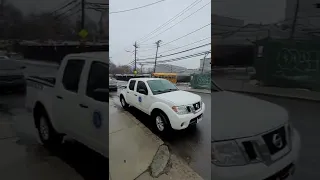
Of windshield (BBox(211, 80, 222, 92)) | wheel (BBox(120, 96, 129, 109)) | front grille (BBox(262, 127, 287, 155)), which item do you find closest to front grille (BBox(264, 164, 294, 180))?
front grille (BBox(262, 127, 287, 155))

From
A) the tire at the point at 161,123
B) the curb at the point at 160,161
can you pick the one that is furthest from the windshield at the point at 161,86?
the curb at the point at 160,161

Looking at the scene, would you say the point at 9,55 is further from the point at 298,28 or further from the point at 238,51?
the point at 298,28

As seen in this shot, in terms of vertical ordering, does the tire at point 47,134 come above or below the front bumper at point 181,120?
above

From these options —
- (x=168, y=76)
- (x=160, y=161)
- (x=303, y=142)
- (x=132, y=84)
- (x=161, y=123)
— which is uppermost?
(x=168, y=76)

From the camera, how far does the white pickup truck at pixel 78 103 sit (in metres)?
1.37

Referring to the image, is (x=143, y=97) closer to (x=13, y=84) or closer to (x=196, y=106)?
(x=196, y=106)

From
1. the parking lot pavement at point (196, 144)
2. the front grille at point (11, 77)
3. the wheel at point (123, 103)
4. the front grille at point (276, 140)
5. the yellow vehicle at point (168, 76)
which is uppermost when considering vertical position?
the yellow vehicle at point (168, 76)

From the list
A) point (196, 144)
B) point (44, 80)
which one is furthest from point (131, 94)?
point (44, 80)

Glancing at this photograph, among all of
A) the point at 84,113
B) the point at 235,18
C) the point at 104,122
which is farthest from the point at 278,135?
the point at 84,113

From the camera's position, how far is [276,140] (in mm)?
1621

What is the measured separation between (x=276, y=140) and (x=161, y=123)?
5.20 feet

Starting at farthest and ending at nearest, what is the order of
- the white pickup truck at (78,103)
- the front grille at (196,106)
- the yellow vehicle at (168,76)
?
the yellow vehicle at (168,76), the front grille at (196,106), the white pickup truck at (78,103)

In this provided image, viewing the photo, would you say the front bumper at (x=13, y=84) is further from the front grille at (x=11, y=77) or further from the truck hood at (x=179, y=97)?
the truck hood at (x=179, y=97)


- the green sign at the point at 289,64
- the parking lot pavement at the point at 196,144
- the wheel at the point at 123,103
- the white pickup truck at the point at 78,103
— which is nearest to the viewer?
Result: the white pickup truck at the point at 78,103
